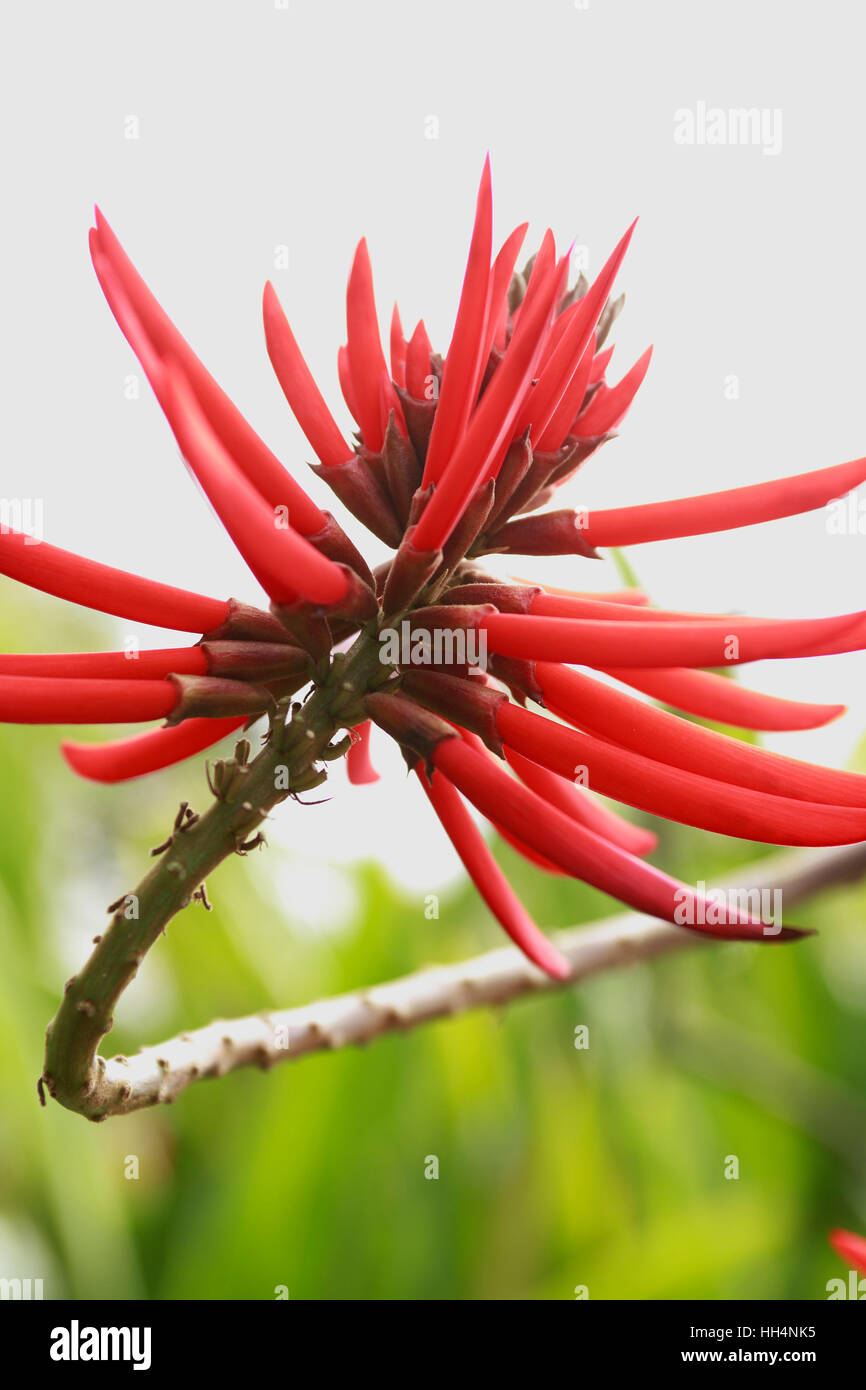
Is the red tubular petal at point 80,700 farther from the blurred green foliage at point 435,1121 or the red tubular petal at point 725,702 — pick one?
the blurred green foliage at point 435,1121

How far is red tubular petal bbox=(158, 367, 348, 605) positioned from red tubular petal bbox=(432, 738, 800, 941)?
0.32 ft

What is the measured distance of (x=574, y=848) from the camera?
0.41 m

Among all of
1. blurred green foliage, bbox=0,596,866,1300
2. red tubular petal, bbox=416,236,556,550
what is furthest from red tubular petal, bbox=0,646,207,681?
blurred green foliage, bbox=0,596,866,1300

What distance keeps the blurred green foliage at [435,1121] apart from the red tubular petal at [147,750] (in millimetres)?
697

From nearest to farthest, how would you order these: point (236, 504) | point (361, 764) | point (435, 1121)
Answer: point (236, 504)
point (361, 764)
point (435, 1121)

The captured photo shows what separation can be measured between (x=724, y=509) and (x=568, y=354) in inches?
3.4

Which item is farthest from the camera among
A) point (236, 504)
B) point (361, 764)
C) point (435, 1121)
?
point (435, 1121)

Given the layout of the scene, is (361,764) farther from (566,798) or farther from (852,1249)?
(852,1249)

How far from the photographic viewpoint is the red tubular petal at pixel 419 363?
489 mm

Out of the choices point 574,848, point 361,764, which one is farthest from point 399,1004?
point 574,848

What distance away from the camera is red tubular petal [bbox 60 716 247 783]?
487 mm

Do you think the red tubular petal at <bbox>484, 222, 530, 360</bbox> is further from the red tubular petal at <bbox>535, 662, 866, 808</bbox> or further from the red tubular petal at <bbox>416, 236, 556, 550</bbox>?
the red tubular petal at <bbox>535, 662, 866, 808</bbox>

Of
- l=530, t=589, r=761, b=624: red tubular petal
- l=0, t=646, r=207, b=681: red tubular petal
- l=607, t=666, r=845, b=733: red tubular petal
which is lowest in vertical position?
l=607, t=666, r=845, b=733: red tubular petal

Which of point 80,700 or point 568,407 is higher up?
point 568,407
